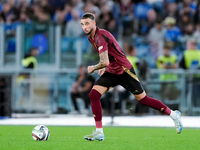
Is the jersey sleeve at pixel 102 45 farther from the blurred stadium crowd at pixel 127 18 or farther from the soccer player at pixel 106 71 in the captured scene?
the blurred stadium crowd at pixel 127 18

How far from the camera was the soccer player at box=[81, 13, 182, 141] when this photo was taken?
254 inches

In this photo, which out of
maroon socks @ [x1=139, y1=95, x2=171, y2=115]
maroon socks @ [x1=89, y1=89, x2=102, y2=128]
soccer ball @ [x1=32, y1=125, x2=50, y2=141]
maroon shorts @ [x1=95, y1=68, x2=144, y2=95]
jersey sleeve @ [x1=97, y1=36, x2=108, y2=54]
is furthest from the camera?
maroon socks @ [x1=139, y1=95, x2=171, y2=115]

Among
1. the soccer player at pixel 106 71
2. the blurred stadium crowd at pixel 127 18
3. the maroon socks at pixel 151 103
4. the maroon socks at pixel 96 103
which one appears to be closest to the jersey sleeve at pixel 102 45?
the soccer player at pixel 106 71

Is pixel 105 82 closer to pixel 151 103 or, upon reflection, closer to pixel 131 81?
pixel 131 81

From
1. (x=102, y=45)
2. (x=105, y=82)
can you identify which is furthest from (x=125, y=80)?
(x=102, y=45)

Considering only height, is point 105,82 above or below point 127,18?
below

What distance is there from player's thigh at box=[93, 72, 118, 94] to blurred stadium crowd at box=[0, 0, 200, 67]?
6886 millimetres

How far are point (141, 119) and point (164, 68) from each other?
70.9 inches

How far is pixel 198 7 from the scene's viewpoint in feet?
49.7

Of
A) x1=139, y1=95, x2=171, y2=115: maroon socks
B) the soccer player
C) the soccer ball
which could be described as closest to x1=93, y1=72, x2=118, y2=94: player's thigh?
the soccer player

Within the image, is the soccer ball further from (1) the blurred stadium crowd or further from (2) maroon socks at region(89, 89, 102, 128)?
(1) the blurred stadium crowd

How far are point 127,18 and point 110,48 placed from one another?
8358 mm

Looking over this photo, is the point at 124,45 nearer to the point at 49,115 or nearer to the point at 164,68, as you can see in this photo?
the point at 164,68

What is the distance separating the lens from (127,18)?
14836 mm
